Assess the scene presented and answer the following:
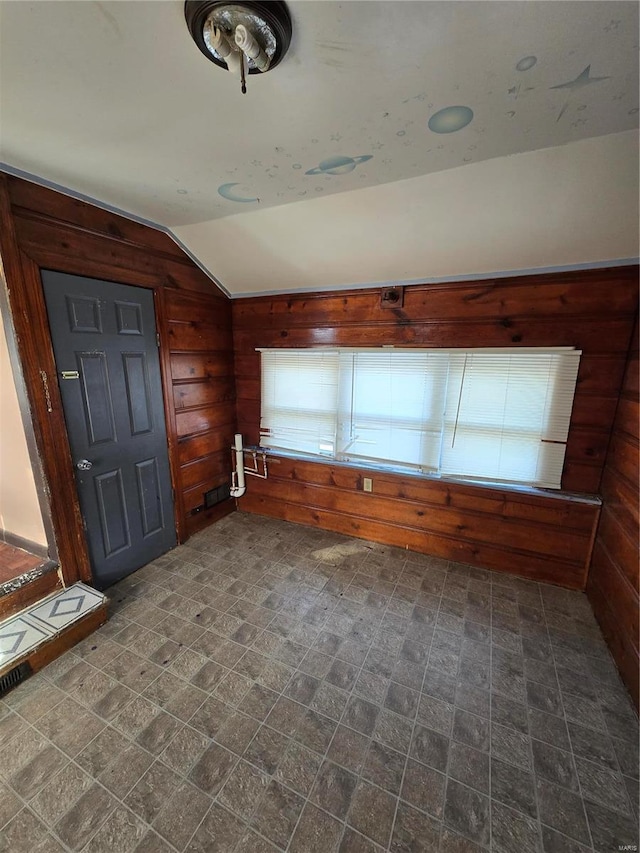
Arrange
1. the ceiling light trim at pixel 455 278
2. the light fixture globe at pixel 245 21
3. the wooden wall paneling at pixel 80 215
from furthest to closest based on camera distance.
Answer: the ceiling light trim at pixel 455 278, the wooden wall paneling at pixel 80 215, the light fixture globe at pixel 245 21

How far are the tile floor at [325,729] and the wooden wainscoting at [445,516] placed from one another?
242 mm

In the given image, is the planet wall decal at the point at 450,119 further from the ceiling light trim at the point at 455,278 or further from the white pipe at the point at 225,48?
the ceiling light trim at the point at 455,278

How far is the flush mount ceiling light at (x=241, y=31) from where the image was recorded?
802 millimetres

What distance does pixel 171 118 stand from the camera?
1.18 metres

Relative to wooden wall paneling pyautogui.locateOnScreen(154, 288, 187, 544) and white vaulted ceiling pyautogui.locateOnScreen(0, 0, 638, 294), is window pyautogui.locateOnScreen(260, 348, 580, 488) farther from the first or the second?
wooden wall paneling pyautogui.locateOnScreen(154, 288, 187, 544)

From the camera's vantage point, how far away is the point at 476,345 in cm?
227

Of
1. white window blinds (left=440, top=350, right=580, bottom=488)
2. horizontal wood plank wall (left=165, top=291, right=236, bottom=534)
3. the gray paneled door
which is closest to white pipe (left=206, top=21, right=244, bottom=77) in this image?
the gray paneled door

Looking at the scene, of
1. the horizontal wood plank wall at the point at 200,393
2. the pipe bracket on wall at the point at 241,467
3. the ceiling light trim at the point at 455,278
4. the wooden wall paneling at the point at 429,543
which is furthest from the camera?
the pipe bracket on wall at the point at 241,467

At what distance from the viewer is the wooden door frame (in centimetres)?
163

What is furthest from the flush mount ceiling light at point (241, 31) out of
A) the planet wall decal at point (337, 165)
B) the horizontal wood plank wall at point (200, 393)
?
the horizontal wood plank wall at point (200, 393)

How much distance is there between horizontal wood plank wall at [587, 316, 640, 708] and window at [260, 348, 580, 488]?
26 cm

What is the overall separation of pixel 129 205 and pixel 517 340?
2.56 meters

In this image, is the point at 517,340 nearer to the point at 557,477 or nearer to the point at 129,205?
the point at 557,477

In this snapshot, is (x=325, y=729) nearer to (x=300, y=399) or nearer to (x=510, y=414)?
(x=510, y=414)
